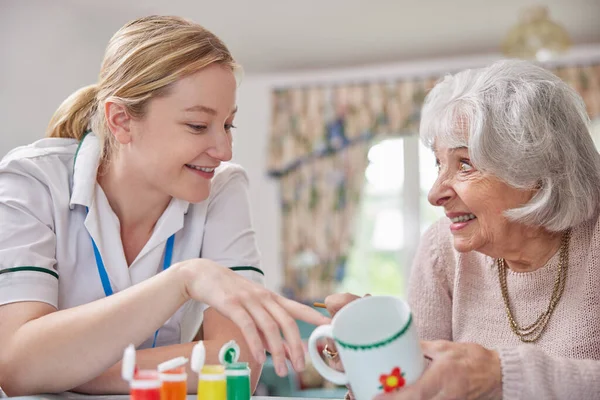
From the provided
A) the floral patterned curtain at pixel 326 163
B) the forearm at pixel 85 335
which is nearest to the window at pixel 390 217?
the floral patterned curtain at pixel 326 163

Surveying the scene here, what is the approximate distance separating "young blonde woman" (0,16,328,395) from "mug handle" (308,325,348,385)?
0.27 m

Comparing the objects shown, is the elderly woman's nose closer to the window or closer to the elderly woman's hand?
the elderly woman's hand

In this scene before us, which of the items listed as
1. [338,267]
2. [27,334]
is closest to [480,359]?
[27,334]

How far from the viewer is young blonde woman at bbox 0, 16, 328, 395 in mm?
1244

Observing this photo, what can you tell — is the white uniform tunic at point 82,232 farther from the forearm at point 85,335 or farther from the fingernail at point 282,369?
the fingernail at point 282,369

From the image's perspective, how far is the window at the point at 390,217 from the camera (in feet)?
20.3

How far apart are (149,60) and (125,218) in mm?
371

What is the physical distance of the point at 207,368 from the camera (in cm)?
103

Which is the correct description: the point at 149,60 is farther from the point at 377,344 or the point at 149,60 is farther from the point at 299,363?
the point at 377,344

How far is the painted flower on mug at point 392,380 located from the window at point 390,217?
17.2 feet

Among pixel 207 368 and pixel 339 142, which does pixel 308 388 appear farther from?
pixel 207 368

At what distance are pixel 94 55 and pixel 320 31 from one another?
170cm

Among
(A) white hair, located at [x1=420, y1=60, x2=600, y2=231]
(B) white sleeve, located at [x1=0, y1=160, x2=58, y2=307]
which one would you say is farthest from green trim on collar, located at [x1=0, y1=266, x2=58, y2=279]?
(A) white hair, located at [x1=420, y1=60, x2=600, y2=231]

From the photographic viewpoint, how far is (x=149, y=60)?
1525mm
